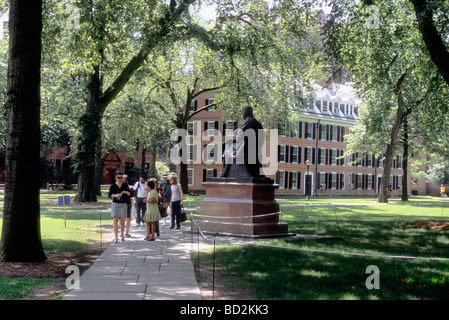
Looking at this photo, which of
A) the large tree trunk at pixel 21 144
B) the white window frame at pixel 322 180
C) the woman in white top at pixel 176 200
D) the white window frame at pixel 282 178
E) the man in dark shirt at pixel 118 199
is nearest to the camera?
the large tree trunk at pixel 21 144

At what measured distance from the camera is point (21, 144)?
365 inches

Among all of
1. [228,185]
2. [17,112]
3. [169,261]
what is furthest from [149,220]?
[17,112]

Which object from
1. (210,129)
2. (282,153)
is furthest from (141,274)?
(282,153)

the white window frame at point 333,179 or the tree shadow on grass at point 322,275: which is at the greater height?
the white window frame at point 333,179

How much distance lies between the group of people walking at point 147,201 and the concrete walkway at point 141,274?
66 centimetres

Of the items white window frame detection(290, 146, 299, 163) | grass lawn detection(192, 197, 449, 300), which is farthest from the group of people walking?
white window frame detection(290, 146, 299, 163)

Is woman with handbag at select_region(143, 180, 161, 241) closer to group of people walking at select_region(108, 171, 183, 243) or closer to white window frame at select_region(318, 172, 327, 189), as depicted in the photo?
group of people walking at select_region(108, 171, 183, 243)

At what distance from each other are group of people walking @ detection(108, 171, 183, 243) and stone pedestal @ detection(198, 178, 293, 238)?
1.59 metres

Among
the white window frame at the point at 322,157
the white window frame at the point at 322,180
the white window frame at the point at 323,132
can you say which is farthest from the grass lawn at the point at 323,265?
the white window frame at the point at 323,132

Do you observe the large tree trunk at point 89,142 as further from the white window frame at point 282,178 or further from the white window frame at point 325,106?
the white window frame at point 325,106

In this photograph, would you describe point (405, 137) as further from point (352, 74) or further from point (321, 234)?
point (321, 234)

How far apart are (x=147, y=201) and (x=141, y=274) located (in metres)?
4.89

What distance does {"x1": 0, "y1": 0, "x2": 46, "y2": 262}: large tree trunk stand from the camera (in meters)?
9.27

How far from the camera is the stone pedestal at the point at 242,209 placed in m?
13.6
